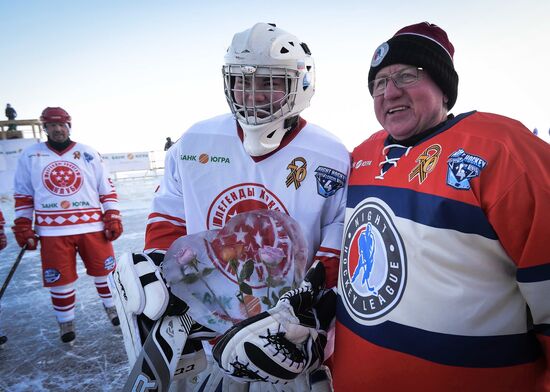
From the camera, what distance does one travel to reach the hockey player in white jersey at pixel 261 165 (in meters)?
1.30

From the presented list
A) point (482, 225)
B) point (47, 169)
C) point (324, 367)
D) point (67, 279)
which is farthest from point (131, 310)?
point (47, 169)

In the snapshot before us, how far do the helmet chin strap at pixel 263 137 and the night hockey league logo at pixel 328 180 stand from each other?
0.22 meters

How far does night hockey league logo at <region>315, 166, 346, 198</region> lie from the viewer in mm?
1318

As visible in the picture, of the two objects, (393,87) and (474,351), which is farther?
(393,87)

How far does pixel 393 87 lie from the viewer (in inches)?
44.2

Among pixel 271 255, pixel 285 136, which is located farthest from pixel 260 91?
pixel 271 255

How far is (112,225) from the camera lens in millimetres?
3162

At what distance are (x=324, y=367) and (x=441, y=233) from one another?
0.76 meters

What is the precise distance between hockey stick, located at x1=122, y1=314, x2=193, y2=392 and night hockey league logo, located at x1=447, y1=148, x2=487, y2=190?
100cm

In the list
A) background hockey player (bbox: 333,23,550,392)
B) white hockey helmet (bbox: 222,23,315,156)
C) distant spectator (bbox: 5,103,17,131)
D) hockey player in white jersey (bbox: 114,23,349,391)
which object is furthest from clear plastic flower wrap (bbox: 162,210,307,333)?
distant spectator (bbox: 5,103,17,131)

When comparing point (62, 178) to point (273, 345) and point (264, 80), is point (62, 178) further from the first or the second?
point (273, 345)

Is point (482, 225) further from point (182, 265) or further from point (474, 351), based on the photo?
point (182, 265)

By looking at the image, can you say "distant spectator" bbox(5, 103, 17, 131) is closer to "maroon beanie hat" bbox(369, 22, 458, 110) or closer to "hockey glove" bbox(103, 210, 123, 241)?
"hockey glove" bbox(103, 210, 123, 241)

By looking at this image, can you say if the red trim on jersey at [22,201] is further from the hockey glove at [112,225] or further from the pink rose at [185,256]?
the pink rose at [185,256]
